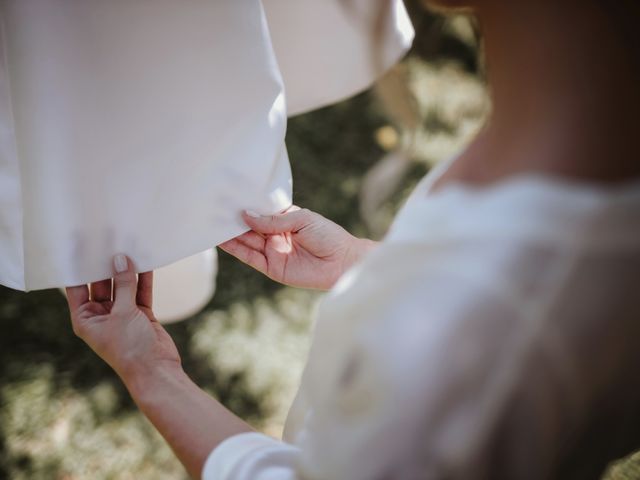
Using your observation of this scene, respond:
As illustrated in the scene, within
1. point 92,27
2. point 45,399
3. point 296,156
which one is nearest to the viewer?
point 92,27

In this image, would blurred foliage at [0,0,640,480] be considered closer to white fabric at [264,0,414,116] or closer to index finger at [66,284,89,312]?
white fabric at [264,0,414,116]

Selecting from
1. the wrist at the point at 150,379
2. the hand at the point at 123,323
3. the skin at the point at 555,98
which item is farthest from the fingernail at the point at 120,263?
the skin at the point at 555,98

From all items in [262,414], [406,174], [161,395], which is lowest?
[262,414]

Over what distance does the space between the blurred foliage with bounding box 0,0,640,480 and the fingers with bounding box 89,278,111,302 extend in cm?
77

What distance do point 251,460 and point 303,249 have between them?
21.4 inches

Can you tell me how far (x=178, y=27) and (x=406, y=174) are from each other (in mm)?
1651

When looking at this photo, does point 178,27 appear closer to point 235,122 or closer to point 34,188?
point 235,122

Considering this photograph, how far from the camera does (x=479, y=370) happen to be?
0.52m

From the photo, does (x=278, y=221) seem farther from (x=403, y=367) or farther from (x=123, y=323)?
(x=403, y=367)

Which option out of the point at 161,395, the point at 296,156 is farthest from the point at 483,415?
the point at 296,156

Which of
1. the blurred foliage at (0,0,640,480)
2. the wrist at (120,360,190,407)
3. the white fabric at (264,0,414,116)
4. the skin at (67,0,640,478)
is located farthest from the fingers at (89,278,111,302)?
the blurred foliage at (0,0,640,480)

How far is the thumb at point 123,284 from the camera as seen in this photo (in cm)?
97

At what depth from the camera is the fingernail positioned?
3.27 feet

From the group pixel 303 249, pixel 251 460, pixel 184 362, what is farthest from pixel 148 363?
pixel 184 362
